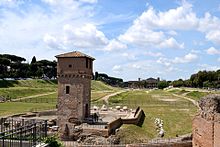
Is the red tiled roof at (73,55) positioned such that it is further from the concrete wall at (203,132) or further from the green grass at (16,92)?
the green grass at (16,92)

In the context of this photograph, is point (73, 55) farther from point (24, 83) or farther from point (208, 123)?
point (24, 83)

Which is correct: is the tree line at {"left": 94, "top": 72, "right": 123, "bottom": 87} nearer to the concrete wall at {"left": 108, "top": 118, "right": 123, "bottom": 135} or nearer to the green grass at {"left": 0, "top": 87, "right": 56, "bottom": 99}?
the green grass at {"left": 0, "top": 87, "right": 56, "bottom": 99}

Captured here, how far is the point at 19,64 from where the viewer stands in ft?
316

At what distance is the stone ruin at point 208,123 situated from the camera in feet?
37.9

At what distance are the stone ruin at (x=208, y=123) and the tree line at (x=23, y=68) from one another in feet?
242

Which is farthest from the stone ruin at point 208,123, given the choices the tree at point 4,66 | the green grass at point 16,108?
the tree at point 4,66

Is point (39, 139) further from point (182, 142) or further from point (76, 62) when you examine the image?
point (76, 62)

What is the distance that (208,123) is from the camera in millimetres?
12062

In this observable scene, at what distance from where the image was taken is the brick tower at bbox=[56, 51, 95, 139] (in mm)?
29312

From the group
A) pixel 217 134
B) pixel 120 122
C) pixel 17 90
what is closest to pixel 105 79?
pixel 17 90

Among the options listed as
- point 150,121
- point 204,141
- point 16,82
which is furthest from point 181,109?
point 16,82

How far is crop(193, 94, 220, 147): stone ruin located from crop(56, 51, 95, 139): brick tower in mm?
17063

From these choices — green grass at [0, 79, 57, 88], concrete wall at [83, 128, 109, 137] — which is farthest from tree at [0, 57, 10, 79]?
concrete wall at [83, 128, 109, 137]

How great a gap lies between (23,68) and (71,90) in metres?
71.1
